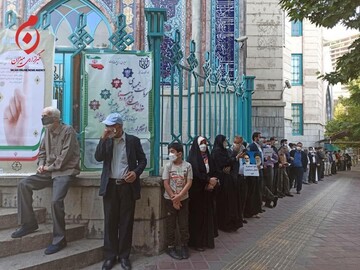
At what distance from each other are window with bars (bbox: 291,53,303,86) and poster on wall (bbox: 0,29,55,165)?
91.0 feet

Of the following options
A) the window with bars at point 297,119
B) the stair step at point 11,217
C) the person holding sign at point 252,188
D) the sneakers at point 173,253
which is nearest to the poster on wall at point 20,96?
the stair step at point 11,217

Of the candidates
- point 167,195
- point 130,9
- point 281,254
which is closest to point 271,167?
point 281,254

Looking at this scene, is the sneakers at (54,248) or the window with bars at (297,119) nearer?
the sneakers at (54,248)

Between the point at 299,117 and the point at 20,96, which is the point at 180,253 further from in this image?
the point at 299,117

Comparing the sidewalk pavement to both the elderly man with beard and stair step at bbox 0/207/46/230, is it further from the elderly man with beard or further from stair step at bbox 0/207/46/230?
stair step at bbox 0/207/46/230

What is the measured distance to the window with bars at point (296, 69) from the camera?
3117 cm

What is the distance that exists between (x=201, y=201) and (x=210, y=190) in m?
0.21

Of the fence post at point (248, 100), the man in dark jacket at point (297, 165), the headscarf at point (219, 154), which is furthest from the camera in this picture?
the man in dark jacket at point (297, 165)

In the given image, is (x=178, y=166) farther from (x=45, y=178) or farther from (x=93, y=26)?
(x=93, y=26)

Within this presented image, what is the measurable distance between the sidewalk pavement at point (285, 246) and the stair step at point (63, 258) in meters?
0.15

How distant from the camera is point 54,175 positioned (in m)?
5.09

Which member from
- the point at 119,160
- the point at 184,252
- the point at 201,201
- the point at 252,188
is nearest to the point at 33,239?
the point at 119,160

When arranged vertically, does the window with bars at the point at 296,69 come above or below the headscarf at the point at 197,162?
above

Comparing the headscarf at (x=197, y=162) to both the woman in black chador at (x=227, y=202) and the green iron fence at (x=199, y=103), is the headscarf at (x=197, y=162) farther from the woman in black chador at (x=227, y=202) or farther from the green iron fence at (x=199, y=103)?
the woman in black chador at (x=227, y=202)
